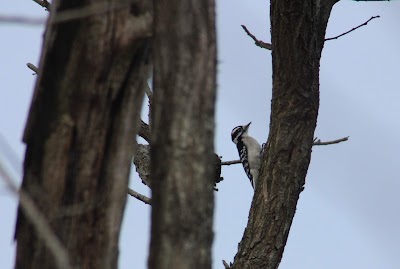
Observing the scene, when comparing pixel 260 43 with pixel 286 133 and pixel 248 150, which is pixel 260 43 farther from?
pixel 248 150

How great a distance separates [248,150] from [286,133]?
188 inches

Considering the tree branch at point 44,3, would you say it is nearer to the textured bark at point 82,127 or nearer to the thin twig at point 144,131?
the thin twig at point 144,131

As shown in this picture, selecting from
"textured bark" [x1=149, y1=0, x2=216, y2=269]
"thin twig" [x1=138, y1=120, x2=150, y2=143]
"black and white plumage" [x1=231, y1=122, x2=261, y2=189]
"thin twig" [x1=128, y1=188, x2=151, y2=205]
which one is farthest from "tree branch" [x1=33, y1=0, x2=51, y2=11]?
"black and white plumage" [x1=231, y1=122, x2=261, y2=189]

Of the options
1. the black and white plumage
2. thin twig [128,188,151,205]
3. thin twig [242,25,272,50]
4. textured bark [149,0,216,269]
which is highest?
the black and white plumage

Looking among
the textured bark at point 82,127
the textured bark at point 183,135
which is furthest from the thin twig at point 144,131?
the textured bark at point 183,135

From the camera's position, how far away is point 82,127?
10.2 ft


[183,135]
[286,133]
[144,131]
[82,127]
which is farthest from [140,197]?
[183,135]

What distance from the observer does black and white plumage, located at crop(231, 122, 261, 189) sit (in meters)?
10.5

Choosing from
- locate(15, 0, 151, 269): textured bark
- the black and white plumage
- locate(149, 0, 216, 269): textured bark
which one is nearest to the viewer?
locate(149, 0, 216, 269): textured bark

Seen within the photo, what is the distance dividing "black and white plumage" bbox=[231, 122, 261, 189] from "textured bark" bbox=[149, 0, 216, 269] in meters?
7.24

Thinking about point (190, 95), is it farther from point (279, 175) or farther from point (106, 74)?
point (279, 175)

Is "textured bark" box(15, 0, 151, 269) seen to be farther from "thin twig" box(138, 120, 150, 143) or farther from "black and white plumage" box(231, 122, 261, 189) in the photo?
"black and white plumage" box(231, 122, 261, 189)

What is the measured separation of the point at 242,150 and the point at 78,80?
778 cm

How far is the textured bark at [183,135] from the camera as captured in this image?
2824mm
